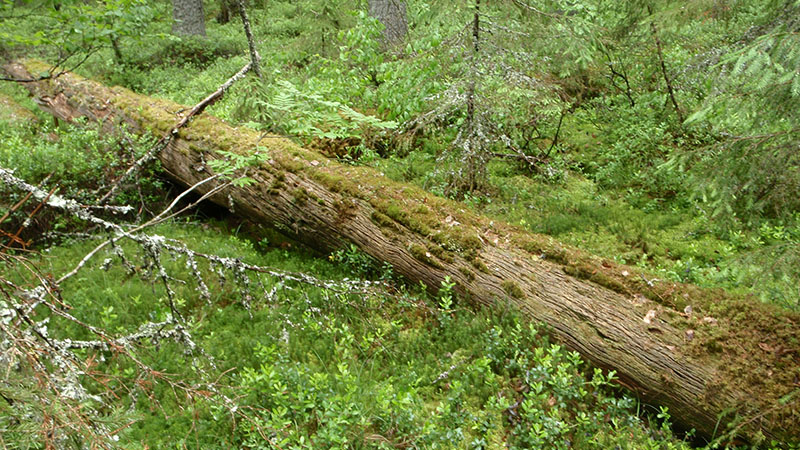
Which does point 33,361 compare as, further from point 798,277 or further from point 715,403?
point 798,277

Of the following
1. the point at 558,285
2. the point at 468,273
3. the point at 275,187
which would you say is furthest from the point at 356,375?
the point at 275,187

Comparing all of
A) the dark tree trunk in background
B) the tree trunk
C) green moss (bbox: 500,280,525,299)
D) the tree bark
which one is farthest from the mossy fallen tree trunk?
the tree trunk

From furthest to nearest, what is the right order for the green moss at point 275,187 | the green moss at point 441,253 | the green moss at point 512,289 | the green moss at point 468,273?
1. the green moss at point 275,187
2. the green moss at point 441,253
3. the green moss at point 468,273
4. the green moss at point 512,289

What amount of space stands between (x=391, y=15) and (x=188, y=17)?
10.0 metres

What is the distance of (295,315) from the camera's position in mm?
5477

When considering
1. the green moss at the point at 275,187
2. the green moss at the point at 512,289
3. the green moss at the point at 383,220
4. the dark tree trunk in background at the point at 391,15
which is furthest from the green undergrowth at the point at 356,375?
the dark tree trunk in background at the point at 391,15

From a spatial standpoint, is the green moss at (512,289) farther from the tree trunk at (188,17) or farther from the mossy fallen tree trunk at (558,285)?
the tree trunk at (188,17)

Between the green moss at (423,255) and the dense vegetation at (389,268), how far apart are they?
0.34 meters

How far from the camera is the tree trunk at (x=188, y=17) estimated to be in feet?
57.9

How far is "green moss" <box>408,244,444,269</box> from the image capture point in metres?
5.45

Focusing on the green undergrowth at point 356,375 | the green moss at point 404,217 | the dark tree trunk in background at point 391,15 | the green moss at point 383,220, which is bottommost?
the green undergrowth at point 356,375

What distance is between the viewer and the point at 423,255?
5.52 metres

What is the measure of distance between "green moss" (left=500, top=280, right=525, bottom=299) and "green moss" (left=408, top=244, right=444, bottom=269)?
0.73 metres

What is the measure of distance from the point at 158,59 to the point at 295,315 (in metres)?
14.4
